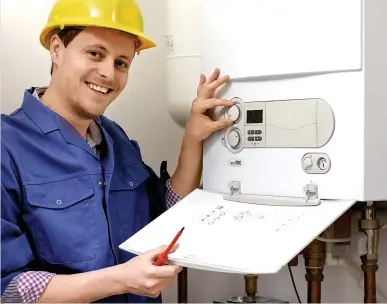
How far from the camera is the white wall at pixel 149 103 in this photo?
133 centimetres

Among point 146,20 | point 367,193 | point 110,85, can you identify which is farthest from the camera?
point 146,20

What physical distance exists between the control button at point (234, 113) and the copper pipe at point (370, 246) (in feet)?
1.07

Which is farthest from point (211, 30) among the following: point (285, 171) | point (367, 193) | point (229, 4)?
point (367, 193)

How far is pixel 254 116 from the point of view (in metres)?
1.12

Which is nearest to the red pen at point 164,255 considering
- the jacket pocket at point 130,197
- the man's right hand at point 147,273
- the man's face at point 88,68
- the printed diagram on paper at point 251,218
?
the man's right hand at point 147,273

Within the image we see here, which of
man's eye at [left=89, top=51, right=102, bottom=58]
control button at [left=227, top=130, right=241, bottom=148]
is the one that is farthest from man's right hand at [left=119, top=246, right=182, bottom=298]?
man's eye at [left=89, top=51, right=102, bottom=58]

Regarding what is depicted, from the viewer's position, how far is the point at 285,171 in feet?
3.48

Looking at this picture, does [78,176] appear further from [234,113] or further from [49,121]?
[234,113]

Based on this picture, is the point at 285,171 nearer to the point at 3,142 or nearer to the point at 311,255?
the point at 311,255

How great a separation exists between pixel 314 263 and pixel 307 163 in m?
0.35

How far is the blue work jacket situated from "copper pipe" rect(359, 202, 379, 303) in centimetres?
51

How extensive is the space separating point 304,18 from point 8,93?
2.42 ft

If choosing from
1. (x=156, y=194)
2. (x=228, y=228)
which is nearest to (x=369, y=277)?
(x=228, y=228)

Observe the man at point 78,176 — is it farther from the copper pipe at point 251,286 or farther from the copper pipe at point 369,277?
the copper pipe at point 369,277
